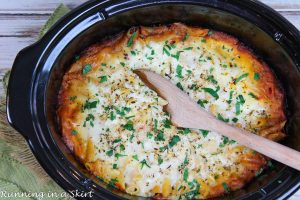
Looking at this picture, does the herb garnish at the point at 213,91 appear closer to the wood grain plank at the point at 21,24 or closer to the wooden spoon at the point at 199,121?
the wooden spoon at the point at 199,121

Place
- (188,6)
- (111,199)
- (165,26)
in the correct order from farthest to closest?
1. (165,26)
2. (188,6)
3. (111,199)

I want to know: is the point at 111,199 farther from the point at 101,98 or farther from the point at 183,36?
the point at 183,36

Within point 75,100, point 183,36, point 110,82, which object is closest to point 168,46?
point 183,36

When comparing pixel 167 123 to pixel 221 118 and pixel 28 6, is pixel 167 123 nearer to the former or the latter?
pixel 221 118

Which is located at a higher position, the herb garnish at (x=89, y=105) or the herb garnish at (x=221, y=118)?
the herb garnish at (x=89, y=105)

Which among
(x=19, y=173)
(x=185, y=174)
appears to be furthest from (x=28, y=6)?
(x=185, y=174)

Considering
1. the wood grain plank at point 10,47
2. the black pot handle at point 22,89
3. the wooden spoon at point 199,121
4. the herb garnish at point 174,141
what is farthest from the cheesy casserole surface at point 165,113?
Result: the wood grain plank at point 10,47
